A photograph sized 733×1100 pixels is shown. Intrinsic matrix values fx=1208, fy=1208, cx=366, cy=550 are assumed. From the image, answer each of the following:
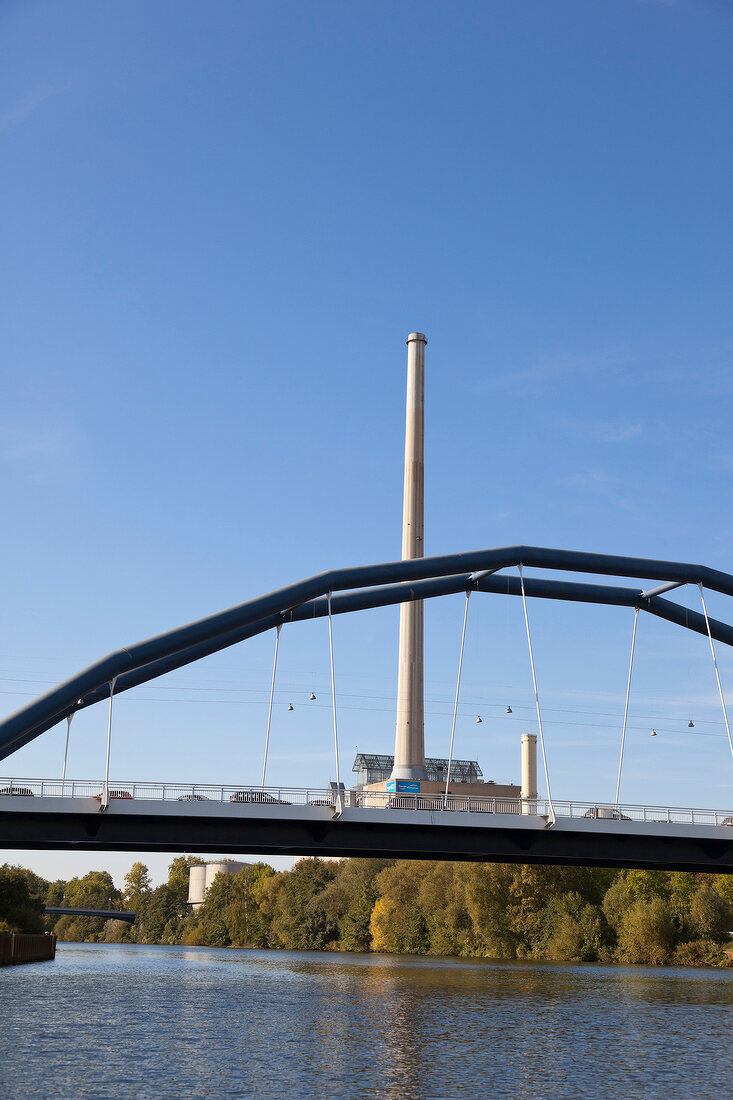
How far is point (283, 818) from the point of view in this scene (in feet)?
131

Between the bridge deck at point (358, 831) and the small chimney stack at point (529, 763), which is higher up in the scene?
the small chimney stack at point (529, 763)

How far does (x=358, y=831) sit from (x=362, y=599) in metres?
16.4

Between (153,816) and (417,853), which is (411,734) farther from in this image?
(153,816)

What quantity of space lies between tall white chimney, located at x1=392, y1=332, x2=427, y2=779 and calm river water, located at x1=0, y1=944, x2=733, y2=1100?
21.0 metres

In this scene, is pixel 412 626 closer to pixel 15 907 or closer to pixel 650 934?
pixel 650 934

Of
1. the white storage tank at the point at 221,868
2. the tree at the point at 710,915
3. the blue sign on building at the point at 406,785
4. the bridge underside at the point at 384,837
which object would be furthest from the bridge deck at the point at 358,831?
the white storage tank at the point at 221,868

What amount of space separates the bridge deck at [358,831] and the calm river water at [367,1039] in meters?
5.36

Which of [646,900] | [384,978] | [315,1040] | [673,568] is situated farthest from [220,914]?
[315,1040]

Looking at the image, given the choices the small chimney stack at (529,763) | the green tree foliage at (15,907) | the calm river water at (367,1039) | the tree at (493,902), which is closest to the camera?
the calm river water at (367,1039)

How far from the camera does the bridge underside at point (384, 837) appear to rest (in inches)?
1581

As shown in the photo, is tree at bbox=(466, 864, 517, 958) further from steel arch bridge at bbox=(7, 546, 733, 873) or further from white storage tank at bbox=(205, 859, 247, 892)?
white storage tank at bbox=(205, 859, 247, 892)

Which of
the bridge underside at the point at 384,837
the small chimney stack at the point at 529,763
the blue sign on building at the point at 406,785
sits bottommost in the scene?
the bridge underside at the point at 384,837

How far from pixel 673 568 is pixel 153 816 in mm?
Result: 26444

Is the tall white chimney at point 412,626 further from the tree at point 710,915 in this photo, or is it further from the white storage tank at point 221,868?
the white storage tank at point 221,868
